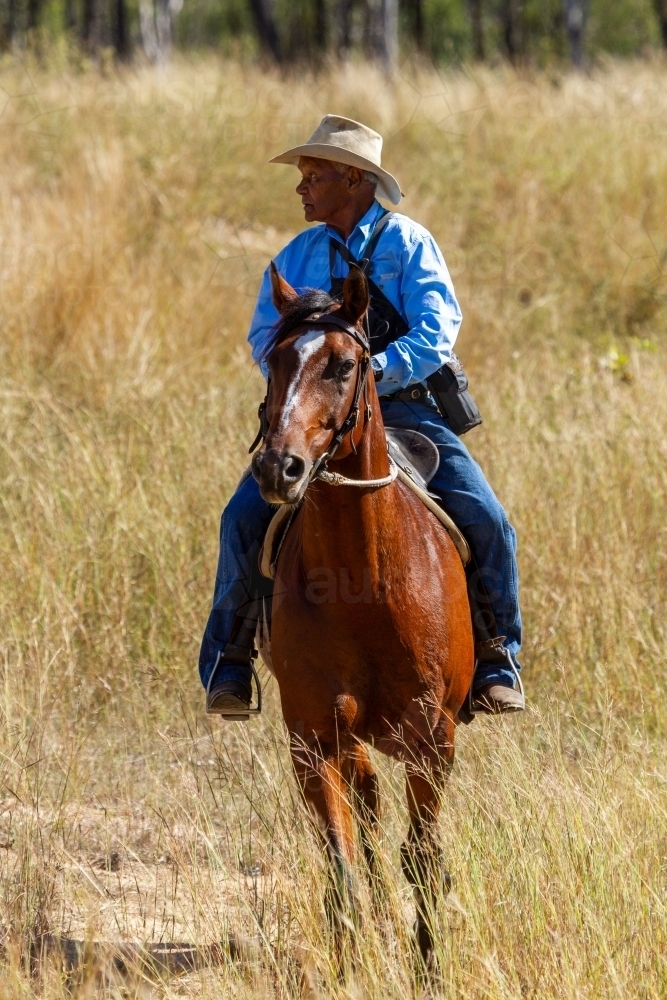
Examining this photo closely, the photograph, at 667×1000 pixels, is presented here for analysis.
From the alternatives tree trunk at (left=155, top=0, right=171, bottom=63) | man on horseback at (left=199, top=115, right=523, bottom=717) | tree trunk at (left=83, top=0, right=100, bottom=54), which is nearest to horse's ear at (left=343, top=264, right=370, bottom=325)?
man on horseback at (left=199, top=115, right=523, bottom=717)

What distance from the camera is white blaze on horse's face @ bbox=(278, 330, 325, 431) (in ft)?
10.4

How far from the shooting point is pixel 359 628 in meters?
3.74

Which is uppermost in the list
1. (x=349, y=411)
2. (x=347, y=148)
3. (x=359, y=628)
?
(x=347, y=148)

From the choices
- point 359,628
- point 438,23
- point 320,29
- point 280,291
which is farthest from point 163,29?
point 359,628

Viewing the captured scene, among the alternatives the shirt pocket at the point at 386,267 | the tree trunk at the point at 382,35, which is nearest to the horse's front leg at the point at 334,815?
the shirt pocket at the point at 386,267

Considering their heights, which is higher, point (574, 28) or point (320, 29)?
point (320, 29)

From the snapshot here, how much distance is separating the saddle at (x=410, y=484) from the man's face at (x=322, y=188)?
0.79 meters

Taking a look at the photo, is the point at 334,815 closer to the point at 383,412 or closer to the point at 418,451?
the point at 418,451

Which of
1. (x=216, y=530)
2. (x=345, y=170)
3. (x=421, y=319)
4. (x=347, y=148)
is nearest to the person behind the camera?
(x=421, y=319)

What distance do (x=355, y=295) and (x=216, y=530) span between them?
320 cm

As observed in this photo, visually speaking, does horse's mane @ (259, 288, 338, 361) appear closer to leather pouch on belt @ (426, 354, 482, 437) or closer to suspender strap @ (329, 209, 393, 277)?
suspender strap @ (329, 209, 393, 277)

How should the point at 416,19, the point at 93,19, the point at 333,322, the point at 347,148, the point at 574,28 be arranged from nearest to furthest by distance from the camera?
1. the point at 333,322
2. the point at 347,148
3. the point at 574,28
4. the point at 93,19
5. the point at 416,19

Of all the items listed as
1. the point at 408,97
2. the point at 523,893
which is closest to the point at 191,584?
the point at 523,893

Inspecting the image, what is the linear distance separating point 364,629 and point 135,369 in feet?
17.2
